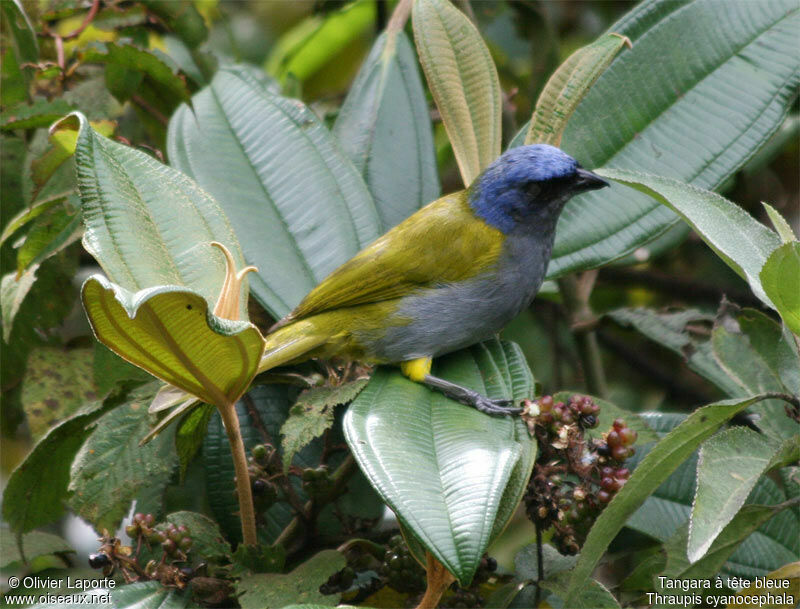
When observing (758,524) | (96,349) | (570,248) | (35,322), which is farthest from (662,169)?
(35,322)

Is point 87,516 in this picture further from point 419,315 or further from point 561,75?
point 561,75

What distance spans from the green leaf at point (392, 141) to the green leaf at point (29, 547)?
3.79 ft

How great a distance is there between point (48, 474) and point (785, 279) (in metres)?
1.58

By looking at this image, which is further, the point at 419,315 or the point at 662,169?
the point at 419,315

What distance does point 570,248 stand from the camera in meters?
2.34

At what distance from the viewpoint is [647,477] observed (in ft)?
4.72

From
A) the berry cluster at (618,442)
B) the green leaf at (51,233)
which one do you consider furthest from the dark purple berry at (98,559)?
the berry cluster at (618,442)

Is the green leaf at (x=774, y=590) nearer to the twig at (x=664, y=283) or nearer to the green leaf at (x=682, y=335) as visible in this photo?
the green leaf at (x=682, y=335)

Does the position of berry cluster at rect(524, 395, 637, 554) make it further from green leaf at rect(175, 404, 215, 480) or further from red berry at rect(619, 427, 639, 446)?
green leaf at rect(175, 404, 215, 480)

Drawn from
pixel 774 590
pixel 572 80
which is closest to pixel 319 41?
pixel 572 80

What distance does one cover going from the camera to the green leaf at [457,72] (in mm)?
2193

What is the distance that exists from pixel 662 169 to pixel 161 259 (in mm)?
1219

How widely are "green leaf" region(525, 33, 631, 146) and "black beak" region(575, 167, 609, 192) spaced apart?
14 centimetres

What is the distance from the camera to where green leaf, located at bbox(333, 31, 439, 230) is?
2.49 meters
